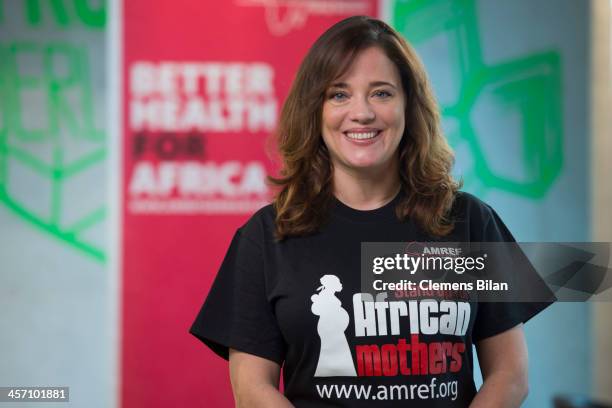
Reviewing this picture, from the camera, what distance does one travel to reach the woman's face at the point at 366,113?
138 cm

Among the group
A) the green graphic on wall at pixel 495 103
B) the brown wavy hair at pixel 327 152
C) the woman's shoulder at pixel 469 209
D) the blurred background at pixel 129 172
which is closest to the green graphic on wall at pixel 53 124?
the blurred background at pixel 129 172

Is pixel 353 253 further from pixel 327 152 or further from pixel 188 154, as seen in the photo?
pixel 188 154

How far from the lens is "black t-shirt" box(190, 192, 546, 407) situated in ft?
4.36

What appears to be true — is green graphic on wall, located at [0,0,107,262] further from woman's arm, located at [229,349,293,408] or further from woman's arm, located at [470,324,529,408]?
woman's arm, located at [470,324,529,408]

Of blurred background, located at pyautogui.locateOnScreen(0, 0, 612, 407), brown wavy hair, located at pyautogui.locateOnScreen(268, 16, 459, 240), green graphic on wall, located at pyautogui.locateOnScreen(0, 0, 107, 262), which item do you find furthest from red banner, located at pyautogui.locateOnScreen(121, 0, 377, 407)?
brown wavy hair, located at pyautogui.locateOnScreen(268, 16, 459, 240)

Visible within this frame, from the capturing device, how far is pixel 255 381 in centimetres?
136

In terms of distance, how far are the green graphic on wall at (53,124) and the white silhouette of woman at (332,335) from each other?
143 centimetres

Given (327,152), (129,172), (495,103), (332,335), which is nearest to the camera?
(332,335)

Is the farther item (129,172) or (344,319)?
(129,172)

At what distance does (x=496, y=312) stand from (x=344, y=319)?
285 millimetres

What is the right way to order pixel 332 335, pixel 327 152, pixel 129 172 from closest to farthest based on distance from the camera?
pixel 332 335
pixel 327 152
pixel 129 172

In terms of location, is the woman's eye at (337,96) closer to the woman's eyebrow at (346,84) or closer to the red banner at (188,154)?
the woman's eyebrow at (346,84)

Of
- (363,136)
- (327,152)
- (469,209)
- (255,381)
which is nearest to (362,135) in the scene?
(363,136)

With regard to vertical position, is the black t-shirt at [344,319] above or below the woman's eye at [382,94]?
below
